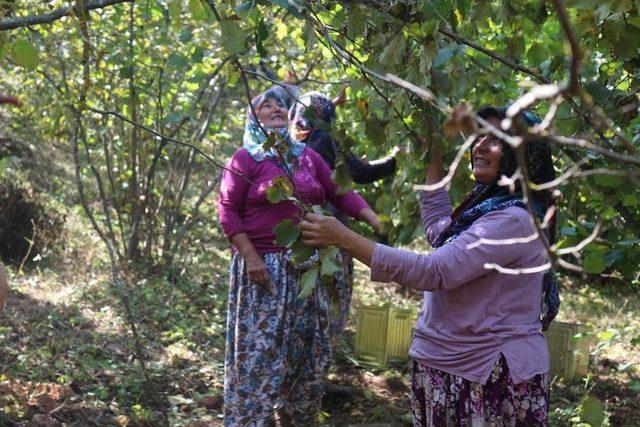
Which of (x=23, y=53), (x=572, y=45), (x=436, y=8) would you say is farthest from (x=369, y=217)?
(x=572, y=45)

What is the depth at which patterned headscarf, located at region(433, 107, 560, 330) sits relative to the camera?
2.70 metres

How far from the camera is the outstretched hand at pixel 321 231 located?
2.57 metres

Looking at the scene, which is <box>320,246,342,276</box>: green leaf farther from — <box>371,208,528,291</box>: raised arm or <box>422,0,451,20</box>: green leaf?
<box>422,0,451,20</box>: green leaf

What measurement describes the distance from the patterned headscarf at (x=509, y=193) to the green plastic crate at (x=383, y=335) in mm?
2969

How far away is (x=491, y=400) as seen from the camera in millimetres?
2807

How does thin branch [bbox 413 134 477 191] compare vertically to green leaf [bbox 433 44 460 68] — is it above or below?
below

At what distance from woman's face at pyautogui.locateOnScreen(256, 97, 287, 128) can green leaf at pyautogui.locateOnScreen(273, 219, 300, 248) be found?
6.21 ft

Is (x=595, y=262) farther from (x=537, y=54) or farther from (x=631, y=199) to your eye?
(x=537, y=54)

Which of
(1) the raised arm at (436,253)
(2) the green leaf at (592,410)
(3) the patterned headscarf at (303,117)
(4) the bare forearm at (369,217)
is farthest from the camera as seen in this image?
(3) the patterned headscarf at (303,117)

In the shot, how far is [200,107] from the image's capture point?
24.5 feet

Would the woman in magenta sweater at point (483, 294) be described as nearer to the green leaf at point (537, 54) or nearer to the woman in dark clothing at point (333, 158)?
the green leaf at point (537, 54)

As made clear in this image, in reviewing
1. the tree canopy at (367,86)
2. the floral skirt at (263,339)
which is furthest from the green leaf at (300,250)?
the floral skirt at (263,339)

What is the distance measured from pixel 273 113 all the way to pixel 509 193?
1887 millimetres

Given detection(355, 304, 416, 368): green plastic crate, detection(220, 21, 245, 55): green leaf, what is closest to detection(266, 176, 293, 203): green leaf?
detection(220, 21, 245, 55): green leaf
